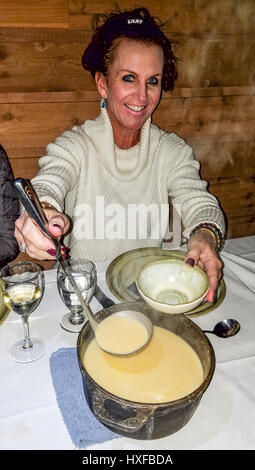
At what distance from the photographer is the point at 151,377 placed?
1.01 m

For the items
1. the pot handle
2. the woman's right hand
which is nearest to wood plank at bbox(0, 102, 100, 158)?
the woman's right hand

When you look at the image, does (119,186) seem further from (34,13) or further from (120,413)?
(120,413)

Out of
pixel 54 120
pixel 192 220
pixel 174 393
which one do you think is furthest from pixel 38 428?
pixel 54 120

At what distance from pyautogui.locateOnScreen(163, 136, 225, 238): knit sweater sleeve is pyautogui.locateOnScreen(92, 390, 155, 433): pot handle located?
3.77 feet

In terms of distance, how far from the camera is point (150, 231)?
2.45 m

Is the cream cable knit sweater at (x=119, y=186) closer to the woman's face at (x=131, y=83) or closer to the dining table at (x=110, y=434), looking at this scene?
the woman's face at (x=131, y=83)

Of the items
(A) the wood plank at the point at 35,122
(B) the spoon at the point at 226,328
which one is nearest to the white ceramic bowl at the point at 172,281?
(B) the spoon at the point at 226,328

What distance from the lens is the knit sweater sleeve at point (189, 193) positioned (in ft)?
6.39

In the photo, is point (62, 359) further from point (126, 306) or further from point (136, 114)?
point (136, 114)

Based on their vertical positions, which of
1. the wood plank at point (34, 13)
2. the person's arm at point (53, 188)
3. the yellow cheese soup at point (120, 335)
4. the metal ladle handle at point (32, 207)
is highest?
the wood plank at point (34, 13)

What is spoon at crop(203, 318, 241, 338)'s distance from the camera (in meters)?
1.31

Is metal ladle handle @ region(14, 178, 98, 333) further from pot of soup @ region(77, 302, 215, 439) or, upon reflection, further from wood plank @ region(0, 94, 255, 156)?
wood plank @ region(0, 94, 255, 156)

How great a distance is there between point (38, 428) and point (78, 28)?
2242 mm

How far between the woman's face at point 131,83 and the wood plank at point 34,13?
479mm
